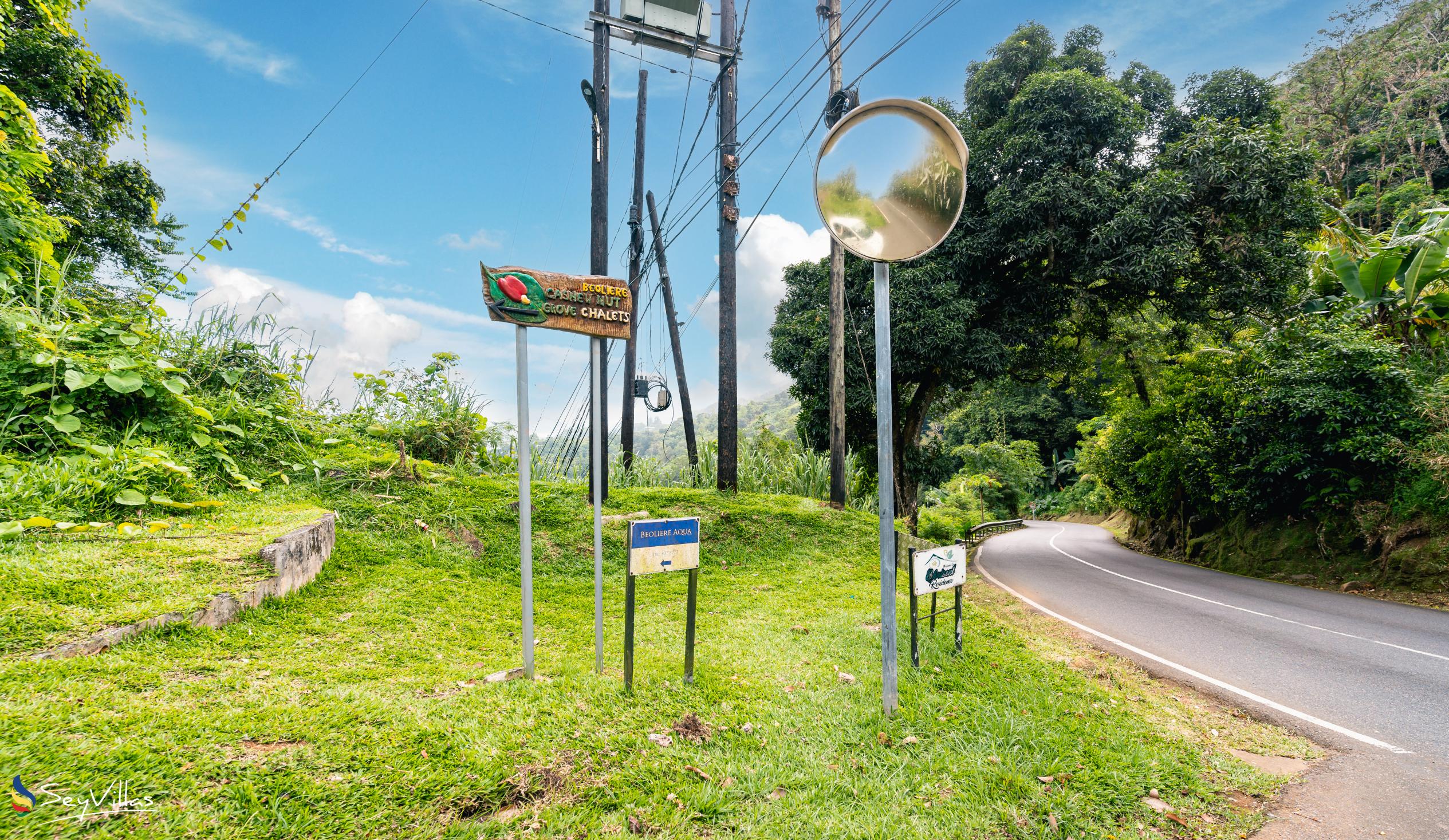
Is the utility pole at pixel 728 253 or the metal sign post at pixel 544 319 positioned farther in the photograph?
the utility pole at pixel 728 253

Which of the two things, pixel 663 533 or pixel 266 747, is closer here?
pixel 266 747

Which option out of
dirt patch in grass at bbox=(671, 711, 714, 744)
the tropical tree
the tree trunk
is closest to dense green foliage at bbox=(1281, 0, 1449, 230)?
the tropical tree

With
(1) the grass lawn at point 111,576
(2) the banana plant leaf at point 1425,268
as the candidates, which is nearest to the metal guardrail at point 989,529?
(2) the banana plant leaf at point 1425,268

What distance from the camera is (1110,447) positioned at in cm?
1653

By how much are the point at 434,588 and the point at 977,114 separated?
1507 centimetres

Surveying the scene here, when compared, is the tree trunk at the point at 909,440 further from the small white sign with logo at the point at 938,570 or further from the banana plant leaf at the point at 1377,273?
the small white sign with logo at the point at 938,570

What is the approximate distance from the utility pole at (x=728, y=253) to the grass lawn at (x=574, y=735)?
440 centimetres

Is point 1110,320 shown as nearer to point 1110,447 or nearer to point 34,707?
point 1110,447

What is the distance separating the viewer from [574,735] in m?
2.89

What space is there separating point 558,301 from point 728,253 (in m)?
5.84

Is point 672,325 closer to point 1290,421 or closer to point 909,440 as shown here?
Result: point 909,440

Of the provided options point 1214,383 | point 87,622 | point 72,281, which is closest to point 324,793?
point 87,622

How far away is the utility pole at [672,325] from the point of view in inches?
472

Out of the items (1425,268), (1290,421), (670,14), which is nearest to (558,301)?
(670,14)
